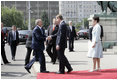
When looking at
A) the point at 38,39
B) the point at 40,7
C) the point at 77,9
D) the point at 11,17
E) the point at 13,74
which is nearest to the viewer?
the point at 38,39

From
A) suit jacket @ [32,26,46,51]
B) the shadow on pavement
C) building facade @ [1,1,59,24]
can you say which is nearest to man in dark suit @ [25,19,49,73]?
suit jacket @ [32,26,46,51]

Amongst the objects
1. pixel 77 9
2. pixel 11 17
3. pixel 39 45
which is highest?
pixel 77 9

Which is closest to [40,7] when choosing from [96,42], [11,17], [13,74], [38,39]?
[11,17]

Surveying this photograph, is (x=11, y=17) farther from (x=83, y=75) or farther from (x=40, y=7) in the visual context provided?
(x=40, y=7)

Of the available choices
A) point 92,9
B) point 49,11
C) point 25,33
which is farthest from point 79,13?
point 25,33

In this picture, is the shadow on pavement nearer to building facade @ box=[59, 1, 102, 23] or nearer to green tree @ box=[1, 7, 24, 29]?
green tree @ box=[1, 7, 24, 29]

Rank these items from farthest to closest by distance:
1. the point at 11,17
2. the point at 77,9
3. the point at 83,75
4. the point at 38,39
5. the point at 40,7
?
the point at 77,9
the point at 40,7
the point at 11,17
the point at 38,39
the point at 83,75

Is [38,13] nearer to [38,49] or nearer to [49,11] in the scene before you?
[49,11]

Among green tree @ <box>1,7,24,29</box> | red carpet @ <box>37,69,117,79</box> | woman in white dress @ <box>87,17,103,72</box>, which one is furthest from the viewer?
green tree @ <box>1,7,24,29</box>

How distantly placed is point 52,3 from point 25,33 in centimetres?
13209

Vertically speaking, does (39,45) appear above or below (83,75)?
above

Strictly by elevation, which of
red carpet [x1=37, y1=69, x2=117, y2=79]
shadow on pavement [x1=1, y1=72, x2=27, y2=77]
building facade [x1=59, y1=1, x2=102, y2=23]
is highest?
building facade [x1=59, y1=1, x2=102, y2=23]

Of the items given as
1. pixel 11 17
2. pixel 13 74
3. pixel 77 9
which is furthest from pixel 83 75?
pixel 77 9

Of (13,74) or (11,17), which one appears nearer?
(13,74)
